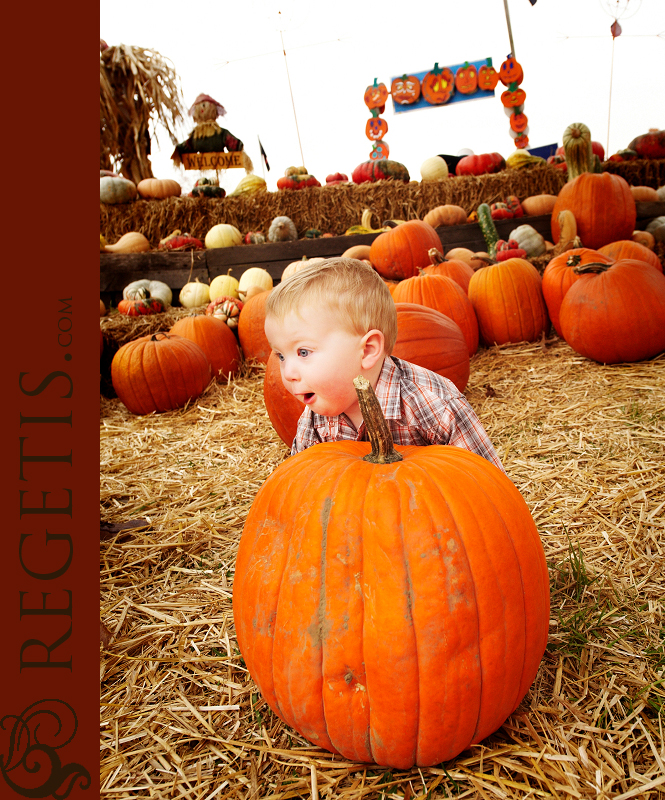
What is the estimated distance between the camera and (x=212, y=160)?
26.1 feet

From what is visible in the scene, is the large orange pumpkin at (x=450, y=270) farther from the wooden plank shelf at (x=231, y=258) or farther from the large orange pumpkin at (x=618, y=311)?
the wooden plank shelf at (x=231, y=258)

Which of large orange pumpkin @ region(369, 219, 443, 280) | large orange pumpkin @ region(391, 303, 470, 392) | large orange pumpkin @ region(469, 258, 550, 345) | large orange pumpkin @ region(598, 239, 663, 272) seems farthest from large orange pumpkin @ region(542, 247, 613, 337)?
large orange pumpkin @ region(391, 303, 470, 392)

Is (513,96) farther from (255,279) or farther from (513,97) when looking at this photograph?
(255,279)

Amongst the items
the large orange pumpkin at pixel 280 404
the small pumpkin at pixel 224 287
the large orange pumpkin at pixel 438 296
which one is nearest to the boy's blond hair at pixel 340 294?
the large orange pumpkin at pixel 280 404

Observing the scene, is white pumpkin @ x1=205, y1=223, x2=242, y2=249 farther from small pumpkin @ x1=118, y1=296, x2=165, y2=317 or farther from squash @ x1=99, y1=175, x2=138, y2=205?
small pumpkin @ x1=118, y1=296, x2=165, y2=317

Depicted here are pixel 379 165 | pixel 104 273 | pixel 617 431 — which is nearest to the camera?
pixel 617 431

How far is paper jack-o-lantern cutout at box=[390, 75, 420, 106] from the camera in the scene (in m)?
8.82

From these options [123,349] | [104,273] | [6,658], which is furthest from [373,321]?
[104,273]

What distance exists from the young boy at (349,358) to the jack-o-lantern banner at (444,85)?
29.3 ft

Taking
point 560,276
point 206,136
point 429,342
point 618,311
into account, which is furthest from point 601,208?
point 206,136

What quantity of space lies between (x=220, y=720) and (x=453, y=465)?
2.63ft

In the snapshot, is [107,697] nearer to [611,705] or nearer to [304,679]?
[304,679]

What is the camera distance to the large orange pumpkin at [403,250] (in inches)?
177

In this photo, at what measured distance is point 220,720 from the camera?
123 cm
